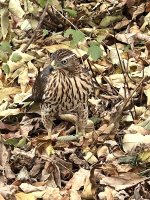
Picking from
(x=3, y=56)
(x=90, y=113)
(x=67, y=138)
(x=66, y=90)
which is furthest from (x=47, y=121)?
(x=3, y=56)

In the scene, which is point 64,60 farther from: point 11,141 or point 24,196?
point 24,196

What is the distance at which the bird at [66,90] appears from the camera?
6605 mm

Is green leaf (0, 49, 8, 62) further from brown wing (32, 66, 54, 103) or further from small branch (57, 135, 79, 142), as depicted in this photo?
small branch (57, 135, 79, 142)

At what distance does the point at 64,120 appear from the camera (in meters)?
7.30

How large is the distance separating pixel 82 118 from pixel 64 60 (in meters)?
0.69

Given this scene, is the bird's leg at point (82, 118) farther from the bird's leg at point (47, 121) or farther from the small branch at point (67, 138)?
the bird's leg at point (47, 121)

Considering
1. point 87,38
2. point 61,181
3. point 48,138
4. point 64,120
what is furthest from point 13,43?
point 61,181

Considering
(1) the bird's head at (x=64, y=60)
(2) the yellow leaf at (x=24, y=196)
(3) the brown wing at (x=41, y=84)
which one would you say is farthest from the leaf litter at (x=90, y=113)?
(3) the brown wing at (x=41, y=84)

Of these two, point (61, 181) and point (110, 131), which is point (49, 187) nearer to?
point (61, 181)

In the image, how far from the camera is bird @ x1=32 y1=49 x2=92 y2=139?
260 inches

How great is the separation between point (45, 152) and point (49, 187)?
65 cm

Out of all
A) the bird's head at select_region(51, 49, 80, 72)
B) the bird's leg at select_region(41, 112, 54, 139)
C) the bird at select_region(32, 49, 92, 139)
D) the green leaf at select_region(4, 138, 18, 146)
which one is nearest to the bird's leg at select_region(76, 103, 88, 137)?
the bird at select_region(32, 49, 92, 139)

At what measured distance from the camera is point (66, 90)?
260 inches

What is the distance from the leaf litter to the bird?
0.19 metres
